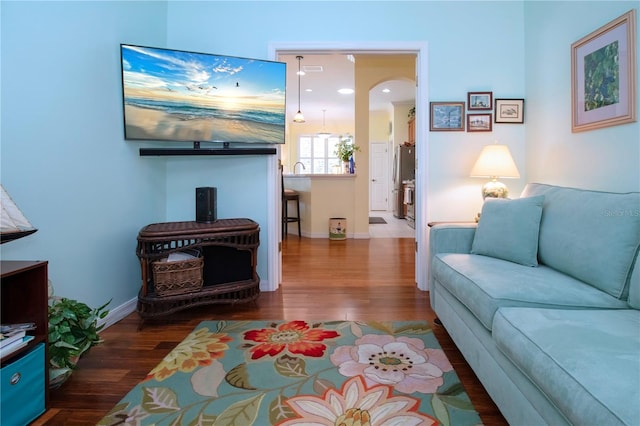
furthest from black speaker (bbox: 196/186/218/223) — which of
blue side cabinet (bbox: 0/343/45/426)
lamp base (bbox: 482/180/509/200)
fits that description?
lamp base (bbox: 482/180/509/200)

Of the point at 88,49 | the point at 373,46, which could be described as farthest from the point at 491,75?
the point at 88,49

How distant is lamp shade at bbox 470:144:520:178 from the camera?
111 inches

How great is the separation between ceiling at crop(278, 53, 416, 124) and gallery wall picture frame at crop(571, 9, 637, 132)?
2.85 metres

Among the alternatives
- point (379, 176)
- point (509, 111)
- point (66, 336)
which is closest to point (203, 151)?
point (66, 336)

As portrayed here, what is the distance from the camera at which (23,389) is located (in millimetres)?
1386

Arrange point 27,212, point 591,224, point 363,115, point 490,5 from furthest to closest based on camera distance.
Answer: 1. point 363,115
2. point 490,5
3. point 27,212
4. point 591,224

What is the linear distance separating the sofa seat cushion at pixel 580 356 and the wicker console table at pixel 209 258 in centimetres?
179

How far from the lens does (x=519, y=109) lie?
3102 mm

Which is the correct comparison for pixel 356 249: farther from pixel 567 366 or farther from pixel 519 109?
pixel 567 366

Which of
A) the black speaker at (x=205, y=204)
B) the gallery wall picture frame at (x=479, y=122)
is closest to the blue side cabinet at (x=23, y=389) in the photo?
the black speaker at (x=205, y=204)

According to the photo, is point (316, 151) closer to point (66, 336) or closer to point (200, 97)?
point (200, 97)

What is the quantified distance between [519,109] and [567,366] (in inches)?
106

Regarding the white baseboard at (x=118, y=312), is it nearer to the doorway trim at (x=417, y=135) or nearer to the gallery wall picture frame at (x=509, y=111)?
the doorway trim at (x=417, y=135)

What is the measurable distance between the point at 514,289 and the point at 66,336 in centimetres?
202
